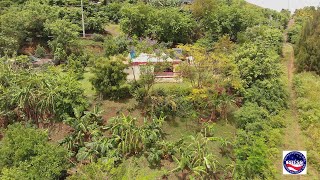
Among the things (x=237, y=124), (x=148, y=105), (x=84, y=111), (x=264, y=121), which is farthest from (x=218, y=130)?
(x=84, y=111)

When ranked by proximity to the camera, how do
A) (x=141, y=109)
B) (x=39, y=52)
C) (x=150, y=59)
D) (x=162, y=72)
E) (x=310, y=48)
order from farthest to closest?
(x=39, y=52) < (x=310, y=48) < (x=150, y=59) < (x=162, y=72) < (x=141, y=109)

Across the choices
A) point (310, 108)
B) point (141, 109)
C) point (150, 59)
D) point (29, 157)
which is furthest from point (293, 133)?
point (29, 157)

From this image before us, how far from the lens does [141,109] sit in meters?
23.5

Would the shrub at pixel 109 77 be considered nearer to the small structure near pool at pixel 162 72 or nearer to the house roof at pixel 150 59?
the small structure near pool at pixel 162 72

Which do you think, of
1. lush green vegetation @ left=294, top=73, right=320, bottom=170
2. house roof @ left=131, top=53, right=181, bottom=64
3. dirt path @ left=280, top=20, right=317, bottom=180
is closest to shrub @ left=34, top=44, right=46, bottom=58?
house roof @ left=131, top=53, right=181, bottom=64

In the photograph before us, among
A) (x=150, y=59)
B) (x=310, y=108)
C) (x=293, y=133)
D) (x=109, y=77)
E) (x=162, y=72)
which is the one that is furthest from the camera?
(x=150, y=59)

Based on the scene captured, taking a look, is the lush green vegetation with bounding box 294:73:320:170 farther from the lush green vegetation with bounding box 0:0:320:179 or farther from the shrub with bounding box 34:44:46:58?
the shrub with bounding box 34:44:46:58

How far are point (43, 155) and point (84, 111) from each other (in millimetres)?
6019

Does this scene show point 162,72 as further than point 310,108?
Yes

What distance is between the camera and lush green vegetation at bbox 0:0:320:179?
17469mm

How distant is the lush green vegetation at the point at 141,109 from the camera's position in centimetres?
1747

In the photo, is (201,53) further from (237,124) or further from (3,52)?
(3,52)

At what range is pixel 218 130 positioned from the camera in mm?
22359

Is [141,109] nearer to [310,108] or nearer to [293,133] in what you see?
[293,133]
